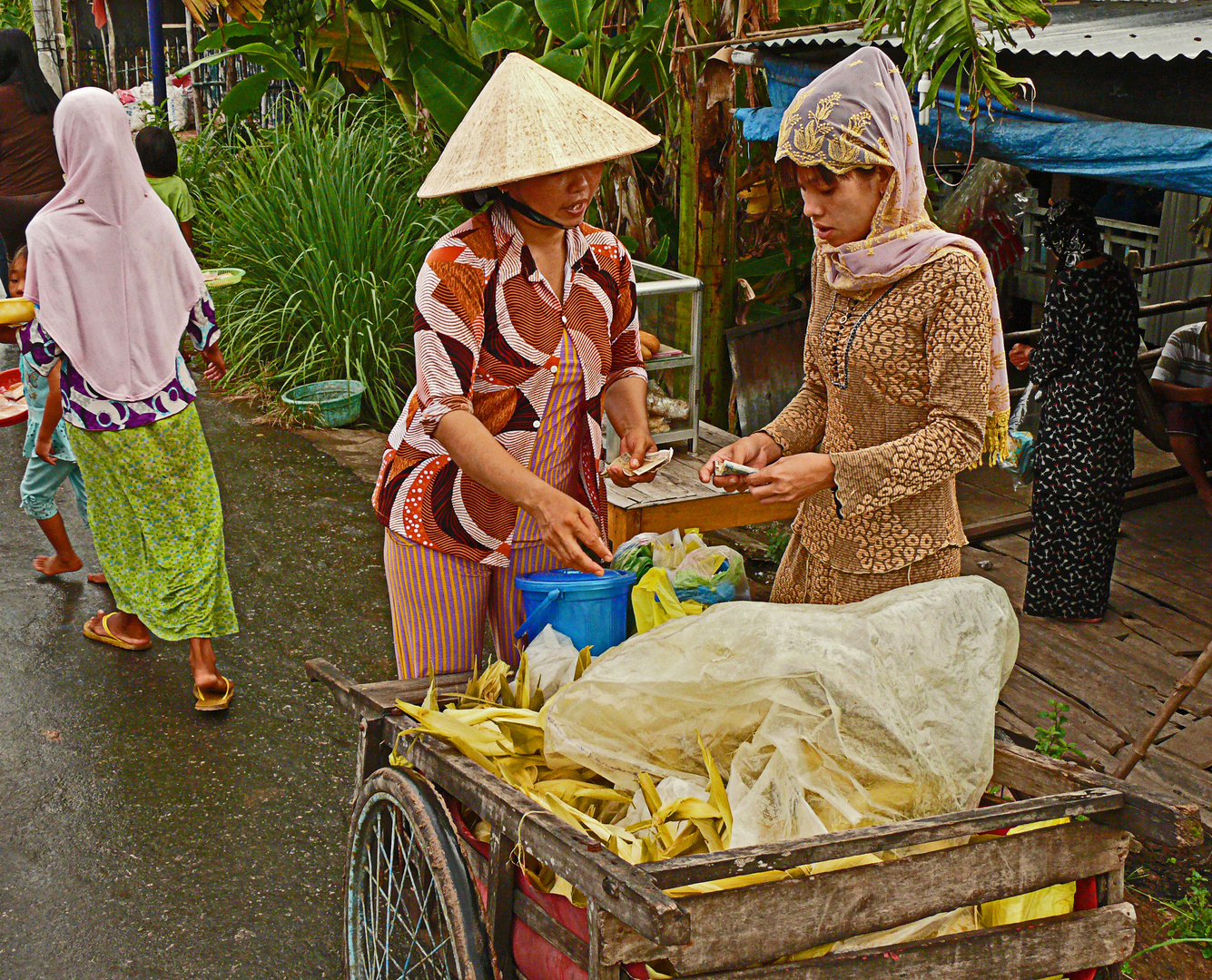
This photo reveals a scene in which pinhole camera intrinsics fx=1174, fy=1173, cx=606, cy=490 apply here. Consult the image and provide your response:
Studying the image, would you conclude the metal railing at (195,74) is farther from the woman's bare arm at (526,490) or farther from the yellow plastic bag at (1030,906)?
the yellow plastic bag at (1030,906)

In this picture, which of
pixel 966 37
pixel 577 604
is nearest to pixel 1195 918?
pixel 577 604

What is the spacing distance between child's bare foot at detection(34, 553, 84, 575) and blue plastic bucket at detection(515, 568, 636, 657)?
3465 mm

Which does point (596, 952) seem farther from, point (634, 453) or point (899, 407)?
point (634, 453)

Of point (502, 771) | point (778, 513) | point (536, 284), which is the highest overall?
point (536, 284)

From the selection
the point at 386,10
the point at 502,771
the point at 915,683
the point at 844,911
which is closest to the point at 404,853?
the point at 502,771

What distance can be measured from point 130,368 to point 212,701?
1214 millimetres

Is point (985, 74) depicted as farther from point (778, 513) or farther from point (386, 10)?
point (386, 10)

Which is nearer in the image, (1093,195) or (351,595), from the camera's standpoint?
(1093,195)

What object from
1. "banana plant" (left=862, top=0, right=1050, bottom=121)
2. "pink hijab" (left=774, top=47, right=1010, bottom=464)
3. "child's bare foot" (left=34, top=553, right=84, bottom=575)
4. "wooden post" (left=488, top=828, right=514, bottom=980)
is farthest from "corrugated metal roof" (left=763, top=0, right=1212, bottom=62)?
"child's bare foot" (left=34, top=553, right=84, bottom=575)

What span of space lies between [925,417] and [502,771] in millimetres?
1068

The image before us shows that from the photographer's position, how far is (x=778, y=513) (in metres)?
4.73

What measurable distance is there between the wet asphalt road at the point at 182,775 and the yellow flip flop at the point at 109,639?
3 centimetres

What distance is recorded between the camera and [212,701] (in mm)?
4203

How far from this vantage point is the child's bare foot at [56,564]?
17.3 ft
